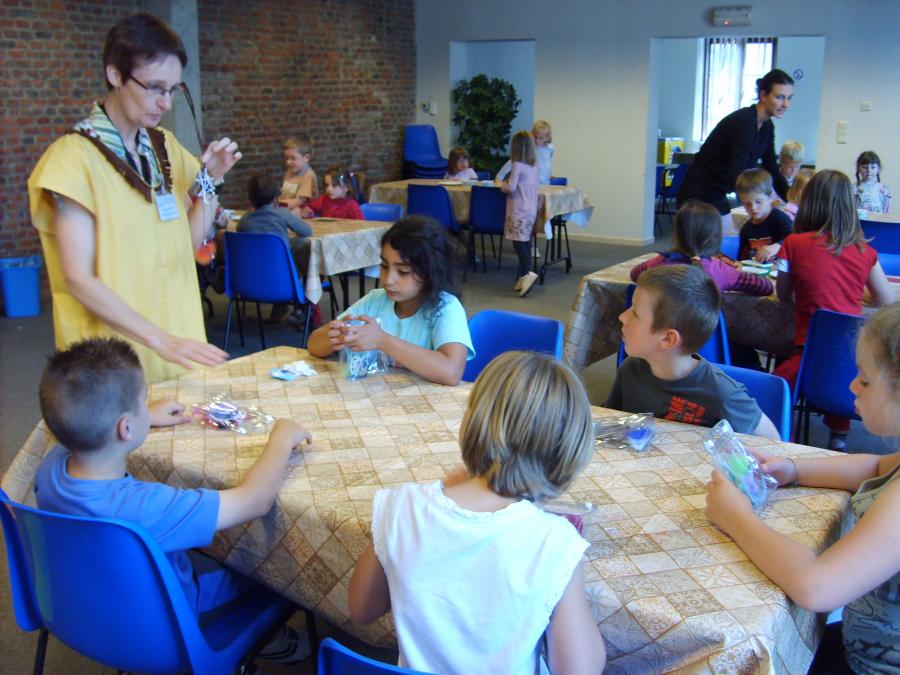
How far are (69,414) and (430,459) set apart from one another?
688mm

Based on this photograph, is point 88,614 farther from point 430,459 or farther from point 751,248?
point 751,248

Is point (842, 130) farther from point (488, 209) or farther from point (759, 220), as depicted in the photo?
point (759, 220)

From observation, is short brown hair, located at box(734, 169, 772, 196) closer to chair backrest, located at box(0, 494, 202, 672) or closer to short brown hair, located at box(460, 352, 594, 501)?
short brown hair, located at box(460, 352, 594, 501)

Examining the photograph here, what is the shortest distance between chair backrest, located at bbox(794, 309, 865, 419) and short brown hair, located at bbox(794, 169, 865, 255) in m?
0.38

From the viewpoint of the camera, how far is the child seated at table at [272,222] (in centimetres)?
520

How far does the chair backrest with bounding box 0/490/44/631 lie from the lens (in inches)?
64.1

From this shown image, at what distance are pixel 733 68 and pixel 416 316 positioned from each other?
12.8 metres

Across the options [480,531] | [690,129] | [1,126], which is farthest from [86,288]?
[690,129]

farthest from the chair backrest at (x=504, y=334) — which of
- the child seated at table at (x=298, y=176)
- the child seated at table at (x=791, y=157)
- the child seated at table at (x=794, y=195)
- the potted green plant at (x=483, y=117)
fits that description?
the potted green plant at (x=483, y=117)

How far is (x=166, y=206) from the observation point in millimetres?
2236

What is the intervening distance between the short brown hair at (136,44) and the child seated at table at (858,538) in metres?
1.56

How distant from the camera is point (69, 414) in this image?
1.50 meters

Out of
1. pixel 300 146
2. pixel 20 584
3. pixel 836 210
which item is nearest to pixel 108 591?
pixel 20 584

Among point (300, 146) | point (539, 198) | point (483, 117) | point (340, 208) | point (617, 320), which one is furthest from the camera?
point (483, 117)
